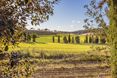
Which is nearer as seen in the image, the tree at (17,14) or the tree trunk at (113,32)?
the tree at (17,14)

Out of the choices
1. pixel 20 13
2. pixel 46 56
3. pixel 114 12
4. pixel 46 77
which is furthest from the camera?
pixel 46 56

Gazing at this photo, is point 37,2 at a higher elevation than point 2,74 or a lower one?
higher

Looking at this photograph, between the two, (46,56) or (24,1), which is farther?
(46,56)

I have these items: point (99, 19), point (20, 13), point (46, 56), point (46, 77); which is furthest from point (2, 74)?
point (46, 56)

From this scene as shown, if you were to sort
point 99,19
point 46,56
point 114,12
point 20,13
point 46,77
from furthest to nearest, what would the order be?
1. point 46,56
2. point 46,77
3. point 99,19
4. point 114,12
5. point 20,13

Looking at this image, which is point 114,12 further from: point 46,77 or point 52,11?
point 46,77

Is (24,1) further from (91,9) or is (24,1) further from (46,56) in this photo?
(46,56)

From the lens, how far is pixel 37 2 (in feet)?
28.0

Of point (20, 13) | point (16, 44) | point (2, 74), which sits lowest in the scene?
point (2, 74)

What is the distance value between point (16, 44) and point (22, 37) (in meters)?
0.20

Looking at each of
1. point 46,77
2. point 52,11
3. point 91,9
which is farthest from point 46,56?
point 52,11

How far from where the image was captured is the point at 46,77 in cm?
3212

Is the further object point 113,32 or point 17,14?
point 113,32

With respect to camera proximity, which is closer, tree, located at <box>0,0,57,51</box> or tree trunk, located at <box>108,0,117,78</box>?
tree, located at <box>0,0,57,51</box>
